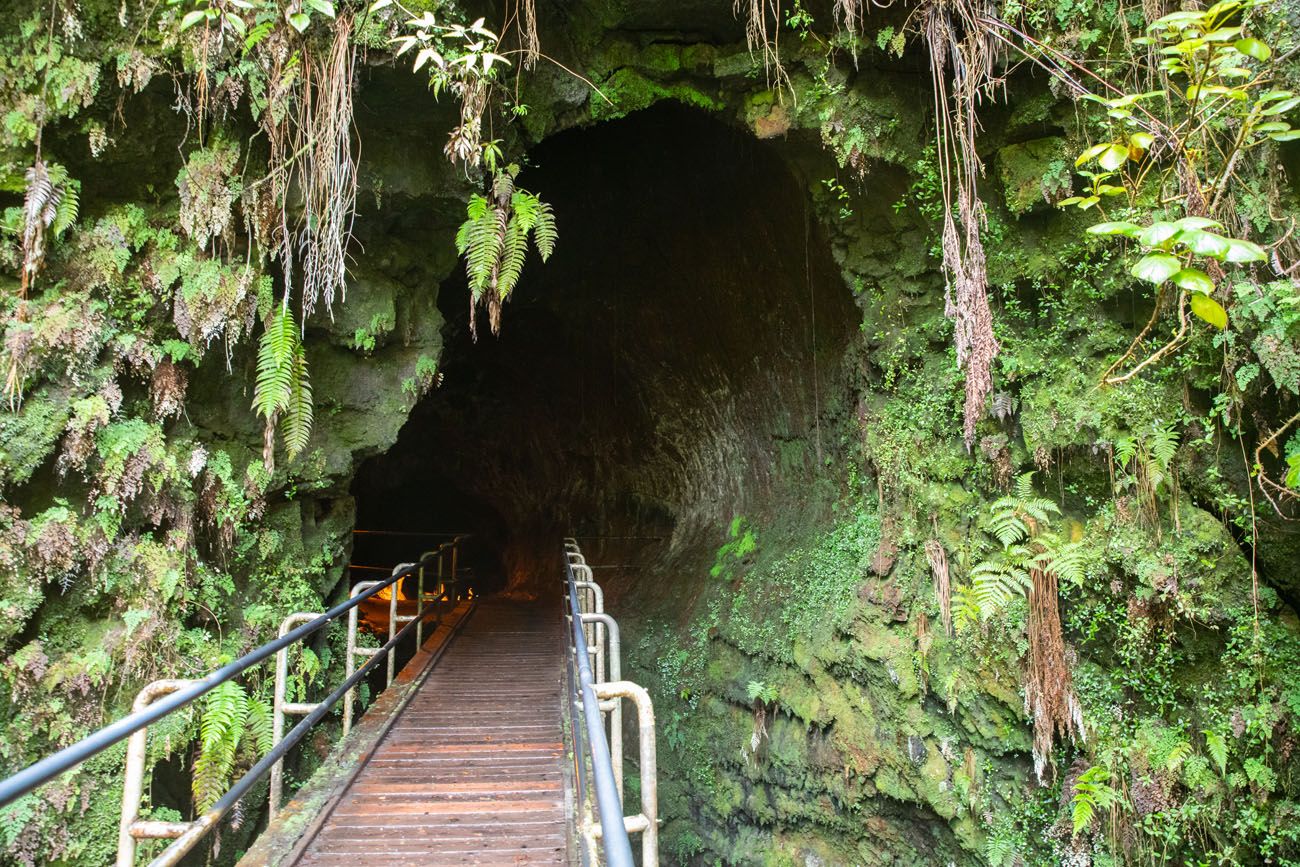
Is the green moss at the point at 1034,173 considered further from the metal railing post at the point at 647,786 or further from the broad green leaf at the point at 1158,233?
the metal railing post at the point at 647,786

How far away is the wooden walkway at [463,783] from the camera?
3.31m

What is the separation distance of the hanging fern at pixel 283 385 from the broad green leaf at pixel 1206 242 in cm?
550

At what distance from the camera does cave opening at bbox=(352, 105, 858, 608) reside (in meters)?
7.54

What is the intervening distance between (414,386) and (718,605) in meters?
3.88

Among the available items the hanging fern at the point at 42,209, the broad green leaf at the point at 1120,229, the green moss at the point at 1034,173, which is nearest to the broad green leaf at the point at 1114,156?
the broad green leaf at the point at 1120,229

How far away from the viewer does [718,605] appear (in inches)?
320

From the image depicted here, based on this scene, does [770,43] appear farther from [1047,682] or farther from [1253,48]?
[1047,682]

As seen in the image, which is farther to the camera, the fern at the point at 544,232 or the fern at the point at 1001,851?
the fern at the point at 544,232

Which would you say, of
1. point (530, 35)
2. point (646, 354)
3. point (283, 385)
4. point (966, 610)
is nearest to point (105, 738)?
point (283, 385)

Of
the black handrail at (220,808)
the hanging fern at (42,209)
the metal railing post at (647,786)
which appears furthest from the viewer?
the hanging fern at (42,209)

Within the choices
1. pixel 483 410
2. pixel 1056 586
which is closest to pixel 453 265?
pixel 1056 586

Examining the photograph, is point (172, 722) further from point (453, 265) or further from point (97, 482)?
point (453, 265)

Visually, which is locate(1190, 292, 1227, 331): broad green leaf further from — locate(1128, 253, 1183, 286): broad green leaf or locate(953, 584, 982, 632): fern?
locate(953, 584, 982, 632): fern

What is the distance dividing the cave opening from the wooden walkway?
283 cm
